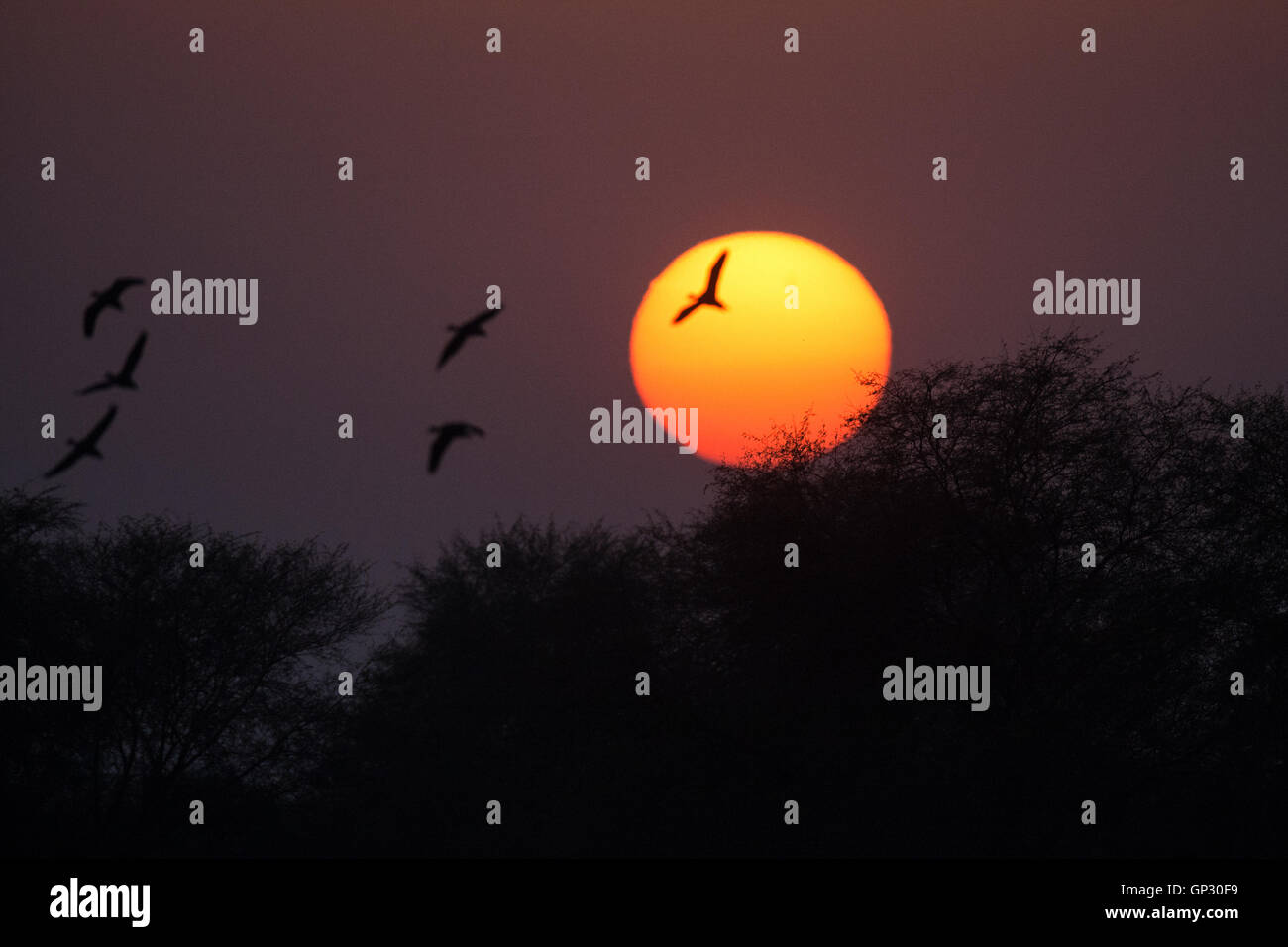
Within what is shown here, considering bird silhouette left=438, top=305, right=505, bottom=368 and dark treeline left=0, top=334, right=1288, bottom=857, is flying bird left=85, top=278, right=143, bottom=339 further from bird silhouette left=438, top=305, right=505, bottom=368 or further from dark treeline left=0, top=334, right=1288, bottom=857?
dark treeline left=0, top=334, right=1288, bottom=857

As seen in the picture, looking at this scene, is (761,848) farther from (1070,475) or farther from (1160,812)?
(1070,475)

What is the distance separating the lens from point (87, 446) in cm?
1455

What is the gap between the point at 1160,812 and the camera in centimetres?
2681

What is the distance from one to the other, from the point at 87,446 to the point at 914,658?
17360mm

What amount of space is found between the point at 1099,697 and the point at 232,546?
28.1 meters

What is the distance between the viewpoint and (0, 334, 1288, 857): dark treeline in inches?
1068

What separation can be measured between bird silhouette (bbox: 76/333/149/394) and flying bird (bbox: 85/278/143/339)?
90cm

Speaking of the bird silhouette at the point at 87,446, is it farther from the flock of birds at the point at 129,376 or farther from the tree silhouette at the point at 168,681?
the tree silhouette at the point at 168,681

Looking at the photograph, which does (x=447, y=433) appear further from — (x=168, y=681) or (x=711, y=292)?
(x=168, y=681)

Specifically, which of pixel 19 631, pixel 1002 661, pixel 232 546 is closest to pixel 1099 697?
pixel 1002 661

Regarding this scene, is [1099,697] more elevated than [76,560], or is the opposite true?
[76,560]

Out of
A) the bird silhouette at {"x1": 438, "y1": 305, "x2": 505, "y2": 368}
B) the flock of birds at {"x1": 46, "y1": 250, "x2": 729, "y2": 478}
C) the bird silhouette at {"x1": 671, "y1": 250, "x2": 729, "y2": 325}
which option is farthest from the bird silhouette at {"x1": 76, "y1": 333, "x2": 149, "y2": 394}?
the bird silhouette at {"x1": 671, "y1": 250, "x2": 729, "y2": 325}

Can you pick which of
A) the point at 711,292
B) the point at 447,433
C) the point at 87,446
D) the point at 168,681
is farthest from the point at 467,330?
the point at 168,681
